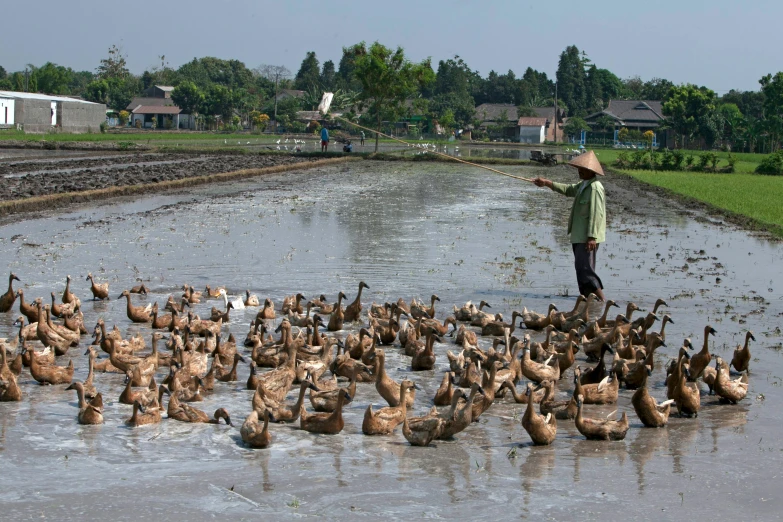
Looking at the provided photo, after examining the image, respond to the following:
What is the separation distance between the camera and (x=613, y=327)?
38.8 feet

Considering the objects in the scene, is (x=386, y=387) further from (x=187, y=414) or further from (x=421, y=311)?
(x=421, y=311)

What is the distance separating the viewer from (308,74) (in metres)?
166

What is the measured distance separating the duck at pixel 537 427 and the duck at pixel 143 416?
322 centimetres

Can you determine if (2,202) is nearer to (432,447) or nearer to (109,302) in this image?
(109,302)

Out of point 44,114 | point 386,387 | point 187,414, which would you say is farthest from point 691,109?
point 187,414

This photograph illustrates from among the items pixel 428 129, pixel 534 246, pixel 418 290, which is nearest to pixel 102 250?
pixel 418 290

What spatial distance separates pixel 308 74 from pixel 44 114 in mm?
81541

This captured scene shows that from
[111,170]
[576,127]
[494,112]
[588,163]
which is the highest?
[494,112]

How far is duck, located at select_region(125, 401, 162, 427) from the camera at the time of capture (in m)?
8.41

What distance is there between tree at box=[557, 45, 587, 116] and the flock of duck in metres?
129

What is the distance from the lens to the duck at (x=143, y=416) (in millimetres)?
8414

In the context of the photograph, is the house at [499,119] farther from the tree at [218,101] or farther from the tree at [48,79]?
the tree at [48,79]

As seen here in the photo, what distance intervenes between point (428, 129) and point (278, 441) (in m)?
111

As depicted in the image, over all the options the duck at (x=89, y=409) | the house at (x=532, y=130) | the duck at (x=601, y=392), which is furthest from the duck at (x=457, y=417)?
the house at (x=532, y=130)
